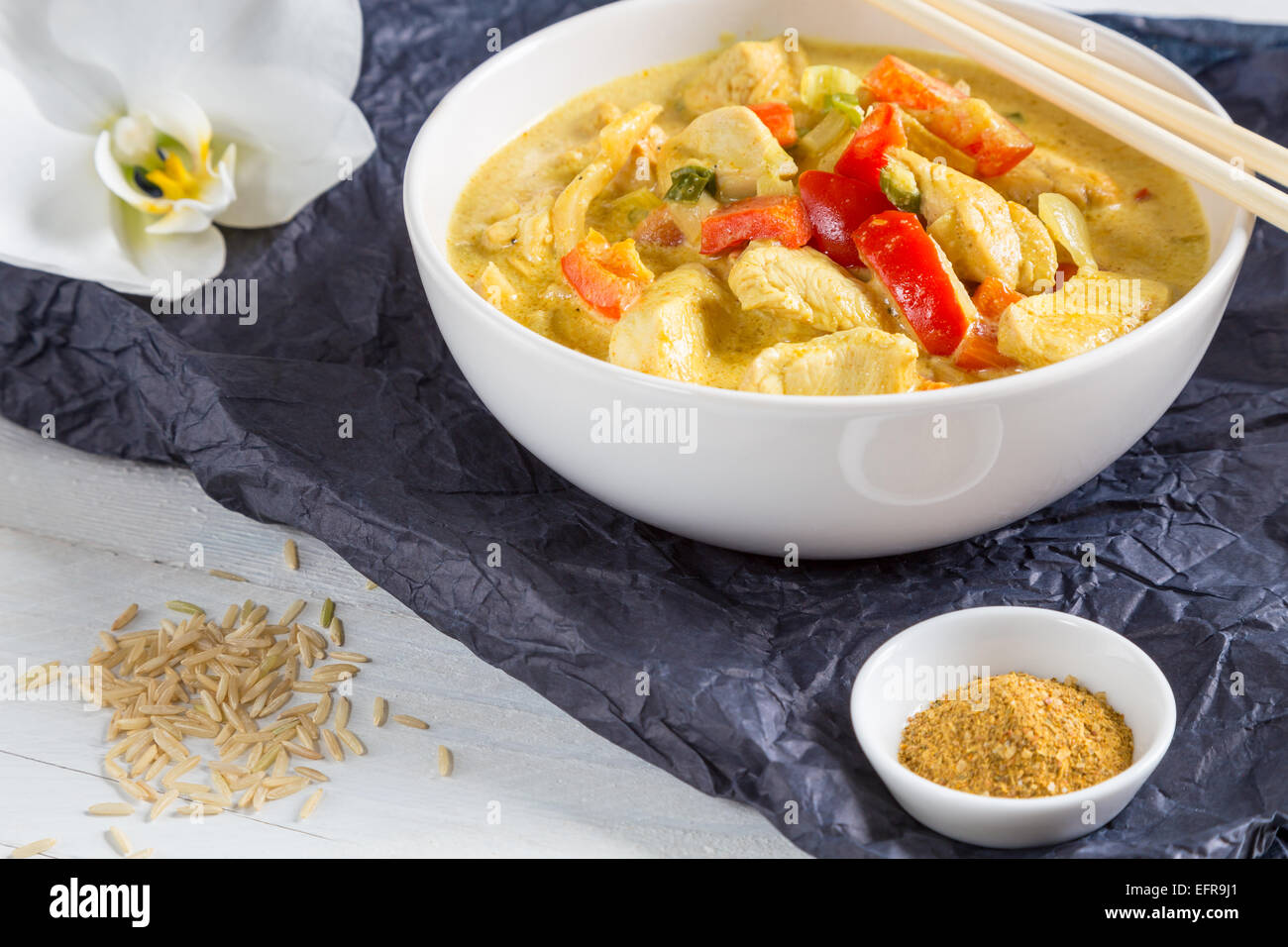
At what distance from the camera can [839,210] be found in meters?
3.09

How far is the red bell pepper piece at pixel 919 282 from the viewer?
287 cm

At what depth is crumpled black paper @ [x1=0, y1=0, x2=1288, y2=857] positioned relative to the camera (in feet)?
8.67

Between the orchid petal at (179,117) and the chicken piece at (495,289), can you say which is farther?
the orchid petal at (179,117)

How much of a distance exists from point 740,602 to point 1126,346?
934 millimetres

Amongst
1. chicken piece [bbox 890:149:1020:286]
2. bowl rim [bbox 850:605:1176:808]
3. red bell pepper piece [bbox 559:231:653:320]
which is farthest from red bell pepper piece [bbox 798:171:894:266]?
bowl rim [bbox 850:605:1176:808]

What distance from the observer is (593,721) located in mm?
2793

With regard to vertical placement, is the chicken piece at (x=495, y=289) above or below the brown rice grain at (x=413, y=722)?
above

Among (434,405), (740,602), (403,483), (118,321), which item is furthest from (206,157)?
(740,602)

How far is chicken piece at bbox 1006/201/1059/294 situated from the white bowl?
0.34 meters

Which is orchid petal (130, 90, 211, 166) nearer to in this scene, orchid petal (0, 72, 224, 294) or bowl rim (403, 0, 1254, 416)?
orchid petal (0, 72, 224, 294)

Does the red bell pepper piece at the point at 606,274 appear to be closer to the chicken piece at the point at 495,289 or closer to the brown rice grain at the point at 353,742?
the chicken piece at the point at 495,289

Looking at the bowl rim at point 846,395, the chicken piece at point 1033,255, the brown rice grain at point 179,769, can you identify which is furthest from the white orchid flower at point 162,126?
the chicken piece at point 1033,255

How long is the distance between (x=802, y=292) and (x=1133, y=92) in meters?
0.96

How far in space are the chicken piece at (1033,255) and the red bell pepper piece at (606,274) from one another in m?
0.80
